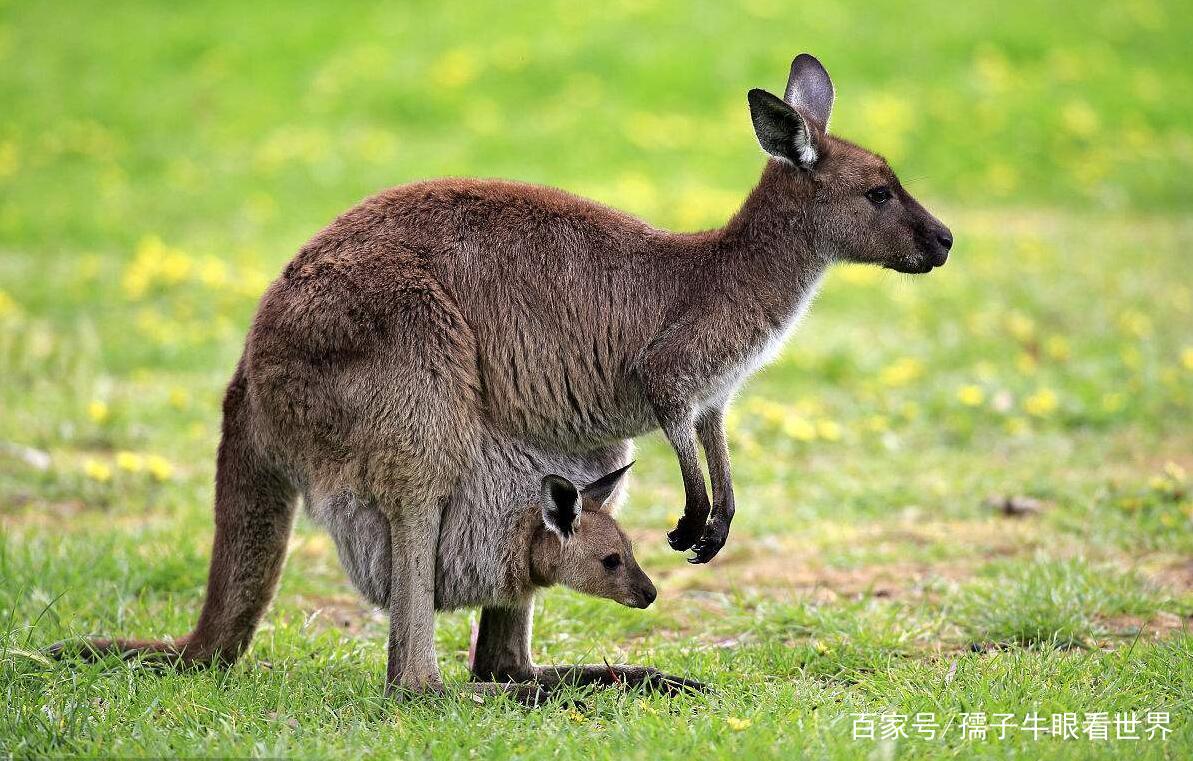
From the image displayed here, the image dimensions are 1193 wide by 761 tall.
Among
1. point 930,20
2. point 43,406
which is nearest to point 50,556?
point 43,406

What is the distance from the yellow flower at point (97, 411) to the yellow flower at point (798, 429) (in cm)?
338

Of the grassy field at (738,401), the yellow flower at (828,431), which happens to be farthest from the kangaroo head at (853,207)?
the yellow flower at (828,431)

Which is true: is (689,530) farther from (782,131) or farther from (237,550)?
(237,550)

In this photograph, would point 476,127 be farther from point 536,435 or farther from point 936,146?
point 536,435

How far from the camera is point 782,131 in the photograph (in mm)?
3979

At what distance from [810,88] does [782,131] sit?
445 mm

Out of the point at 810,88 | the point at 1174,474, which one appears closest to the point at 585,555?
the point at 810,88

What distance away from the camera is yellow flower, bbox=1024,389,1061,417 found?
7.02m

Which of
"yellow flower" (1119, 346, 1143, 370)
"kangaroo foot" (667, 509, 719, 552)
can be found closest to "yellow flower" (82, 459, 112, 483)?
"kangaroo foot" (667, 509, 719, 552)

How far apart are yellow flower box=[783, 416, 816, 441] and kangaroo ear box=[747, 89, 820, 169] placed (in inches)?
110

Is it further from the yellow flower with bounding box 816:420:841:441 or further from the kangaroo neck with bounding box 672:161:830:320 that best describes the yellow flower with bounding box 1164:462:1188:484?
the kangaroo neck with bounding box 672:161:830:320

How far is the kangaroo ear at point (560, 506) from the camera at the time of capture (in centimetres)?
375

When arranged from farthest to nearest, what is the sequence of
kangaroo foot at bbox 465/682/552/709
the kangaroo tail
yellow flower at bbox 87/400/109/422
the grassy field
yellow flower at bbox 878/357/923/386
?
1. yellow flower at bbox 878/357/923/386
2. yellow flower at bbox 87/400/109/422
3. the kangaroo tail
4. kangaroo foot at bbox 465/682/552/709
5. the grassy field

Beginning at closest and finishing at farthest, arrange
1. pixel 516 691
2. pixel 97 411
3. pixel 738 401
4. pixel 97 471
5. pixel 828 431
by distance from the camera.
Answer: pixel 516 691 < pixel 97 471 < pixel 97 411 < pixel 828 431 < pixel 738 401
